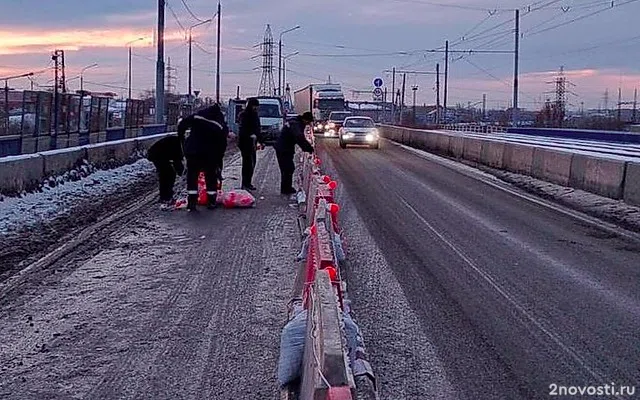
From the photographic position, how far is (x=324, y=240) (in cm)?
918

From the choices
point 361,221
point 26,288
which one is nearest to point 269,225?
point 361,221

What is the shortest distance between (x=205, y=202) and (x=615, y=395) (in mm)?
12791

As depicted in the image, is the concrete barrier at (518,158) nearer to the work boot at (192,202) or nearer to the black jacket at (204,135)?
the black jacket at (204,135)

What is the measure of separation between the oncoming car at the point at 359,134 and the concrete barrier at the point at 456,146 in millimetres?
5607

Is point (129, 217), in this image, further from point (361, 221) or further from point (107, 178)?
point (107, 178)

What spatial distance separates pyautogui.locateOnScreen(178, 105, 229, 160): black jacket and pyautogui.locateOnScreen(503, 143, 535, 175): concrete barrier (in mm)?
12975

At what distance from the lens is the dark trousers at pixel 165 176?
61.7 feet

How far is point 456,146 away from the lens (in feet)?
137

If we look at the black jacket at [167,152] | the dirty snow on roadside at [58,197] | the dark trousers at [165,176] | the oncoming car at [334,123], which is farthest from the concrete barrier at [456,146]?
the black jacket at [167,152]

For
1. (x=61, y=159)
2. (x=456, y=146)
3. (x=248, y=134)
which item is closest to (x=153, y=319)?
(x=248, y=134)

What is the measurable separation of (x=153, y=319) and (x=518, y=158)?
22.2 metres

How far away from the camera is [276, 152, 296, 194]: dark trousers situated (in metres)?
20.4

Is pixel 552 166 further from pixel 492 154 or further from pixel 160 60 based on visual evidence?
pixel 160 60

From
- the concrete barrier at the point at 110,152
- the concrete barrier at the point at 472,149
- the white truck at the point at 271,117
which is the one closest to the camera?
the concrete barrier at the point at 110,152
